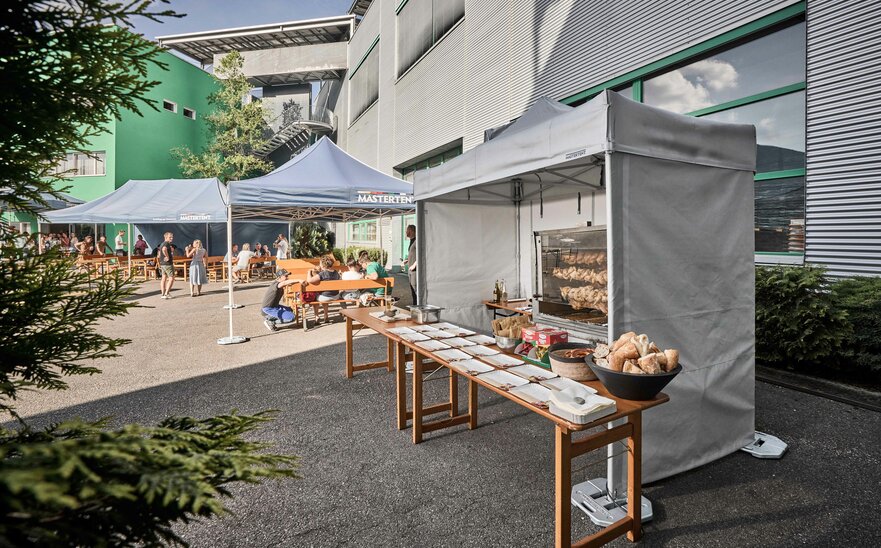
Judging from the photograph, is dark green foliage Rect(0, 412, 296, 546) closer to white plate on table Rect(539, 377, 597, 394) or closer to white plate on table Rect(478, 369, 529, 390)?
white plate on table Rect(478, 369, 529, 390)

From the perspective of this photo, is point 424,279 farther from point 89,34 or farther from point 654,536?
point 89,34

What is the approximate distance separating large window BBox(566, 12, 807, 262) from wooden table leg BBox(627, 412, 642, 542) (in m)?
5.06

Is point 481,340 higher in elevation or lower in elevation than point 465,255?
lower

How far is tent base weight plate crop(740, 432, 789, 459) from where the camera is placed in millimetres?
3260

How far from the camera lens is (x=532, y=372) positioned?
9.34 feet

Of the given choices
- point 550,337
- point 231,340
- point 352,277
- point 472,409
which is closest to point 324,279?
point 352,277

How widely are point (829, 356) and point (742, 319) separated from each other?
102 inches

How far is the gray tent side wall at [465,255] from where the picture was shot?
222 inches

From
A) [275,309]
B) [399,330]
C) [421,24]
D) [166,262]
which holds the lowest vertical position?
[275,309]

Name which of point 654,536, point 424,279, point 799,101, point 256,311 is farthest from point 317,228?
point 654,536

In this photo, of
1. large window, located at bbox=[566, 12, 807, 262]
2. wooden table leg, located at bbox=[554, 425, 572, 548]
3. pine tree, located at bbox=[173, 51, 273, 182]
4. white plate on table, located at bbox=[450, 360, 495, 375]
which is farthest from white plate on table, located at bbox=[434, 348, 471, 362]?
pine tree, located at bbox=[173, 51, 273, 182]

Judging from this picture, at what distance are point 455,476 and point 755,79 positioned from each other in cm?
681

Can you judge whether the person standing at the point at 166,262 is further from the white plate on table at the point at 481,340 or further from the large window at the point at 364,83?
the large window at the point at 364,83

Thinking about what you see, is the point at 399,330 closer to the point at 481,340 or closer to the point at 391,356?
the point at 481,340
